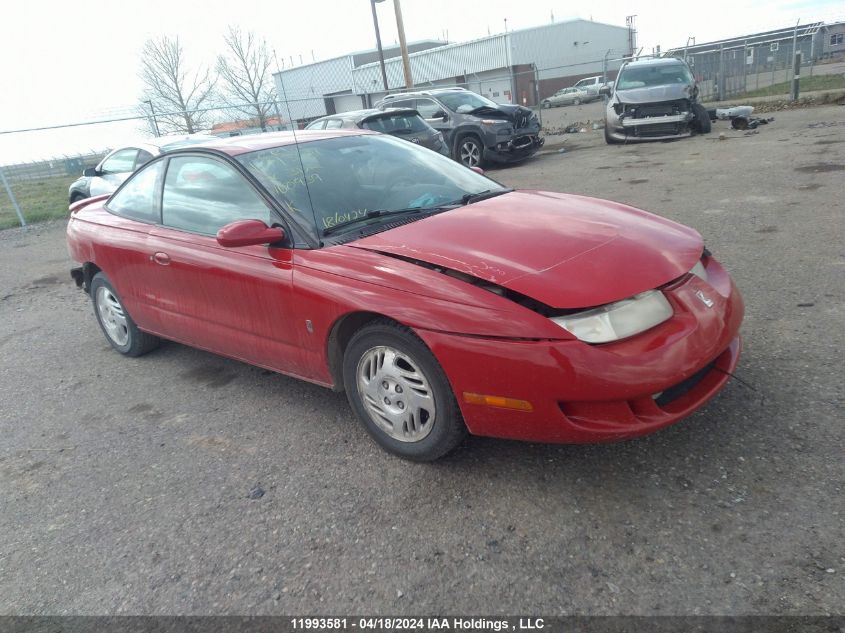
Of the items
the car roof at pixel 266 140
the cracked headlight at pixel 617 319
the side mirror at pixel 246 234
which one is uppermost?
the car roof at pixel 266 140

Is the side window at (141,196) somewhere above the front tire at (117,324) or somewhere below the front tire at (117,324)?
above

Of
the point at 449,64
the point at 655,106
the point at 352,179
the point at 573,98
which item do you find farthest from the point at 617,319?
the point at 449,64

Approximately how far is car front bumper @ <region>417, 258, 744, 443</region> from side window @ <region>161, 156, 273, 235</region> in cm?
142

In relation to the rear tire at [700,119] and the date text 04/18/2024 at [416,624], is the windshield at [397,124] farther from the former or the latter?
the date text 04/18/2024 at [416,624]

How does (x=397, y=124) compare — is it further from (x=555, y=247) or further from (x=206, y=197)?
(x=555, y=247)

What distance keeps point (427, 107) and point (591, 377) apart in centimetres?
1219

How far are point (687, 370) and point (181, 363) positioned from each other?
3506 mm

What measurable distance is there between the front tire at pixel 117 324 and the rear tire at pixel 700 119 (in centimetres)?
1225

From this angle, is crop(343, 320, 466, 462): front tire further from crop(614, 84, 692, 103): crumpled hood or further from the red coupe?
crop(614, 84, 692, 103): crumpled hood

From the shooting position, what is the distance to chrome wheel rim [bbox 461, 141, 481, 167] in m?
12.9

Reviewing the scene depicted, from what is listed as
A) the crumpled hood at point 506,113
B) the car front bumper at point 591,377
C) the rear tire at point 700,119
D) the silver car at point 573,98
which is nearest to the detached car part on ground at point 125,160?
the crumpled hood at point 506,113

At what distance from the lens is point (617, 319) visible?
238 centimetres

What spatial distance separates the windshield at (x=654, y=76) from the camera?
1362 centimetres

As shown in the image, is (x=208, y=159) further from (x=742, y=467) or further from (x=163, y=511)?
(x=742, y=467)
